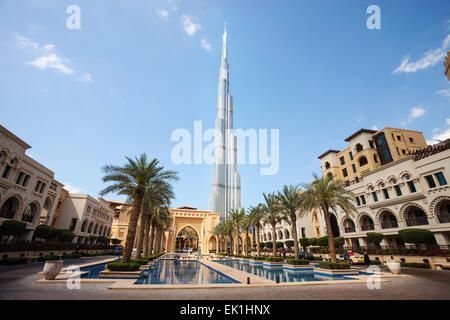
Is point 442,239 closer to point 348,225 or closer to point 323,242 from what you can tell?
point 348,225

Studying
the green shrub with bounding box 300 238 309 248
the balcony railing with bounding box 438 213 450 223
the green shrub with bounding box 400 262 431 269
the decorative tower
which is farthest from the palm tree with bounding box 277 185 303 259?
the decorative tower

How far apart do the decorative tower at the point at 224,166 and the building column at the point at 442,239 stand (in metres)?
137

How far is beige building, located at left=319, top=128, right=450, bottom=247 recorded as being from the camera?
26.2 m

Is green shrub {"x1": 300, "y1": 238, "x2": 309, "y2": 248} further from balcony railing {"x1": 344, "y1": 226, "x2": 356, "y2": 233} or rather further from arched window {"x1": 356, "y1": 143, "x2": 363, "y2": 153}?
arched window {"x1": 356, "y1": 143, "x2": 363, "y2": 153}

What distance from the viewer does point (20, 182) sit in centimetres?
2823

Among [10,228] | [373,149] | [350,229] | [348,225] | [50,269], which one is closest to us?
[50,269]

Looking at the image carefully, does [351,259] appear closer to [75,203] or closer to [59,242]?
[59,242]

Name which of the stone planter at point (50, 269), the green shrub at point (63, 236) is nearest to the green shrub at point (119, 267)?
the stone planter at point (50, 269)

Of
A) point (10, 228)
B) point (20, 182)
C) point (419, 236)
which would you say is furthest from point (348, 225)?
point (20, 182)

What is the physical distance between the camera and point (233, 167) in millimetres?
181375

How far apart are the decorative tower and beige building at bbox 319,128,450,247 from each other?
407 feet

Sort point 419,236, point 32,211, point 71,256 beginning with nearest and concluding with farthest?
point 419,236, point 71,256, point 32,211

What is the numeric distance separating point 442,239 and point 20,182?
53.3 metres

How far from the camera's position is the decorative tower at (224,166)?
165850 millimetres
